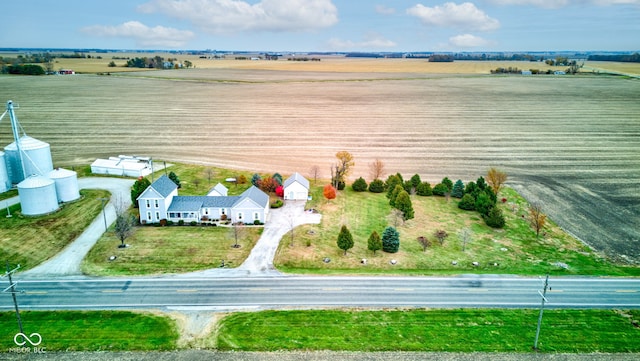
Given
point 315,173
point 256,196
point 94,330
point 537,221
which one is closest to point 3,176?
point 256,196

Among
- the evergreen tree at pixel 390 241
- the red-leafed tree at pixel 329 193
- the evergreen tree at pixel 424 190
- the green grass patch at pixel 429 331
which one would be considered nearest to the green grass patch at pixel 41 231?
the green grass patch at pixel 429 331

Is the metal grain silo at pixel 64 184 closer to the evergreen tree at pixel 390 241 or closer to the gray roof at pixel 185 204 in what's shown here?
the gray roof at pixel 185 204

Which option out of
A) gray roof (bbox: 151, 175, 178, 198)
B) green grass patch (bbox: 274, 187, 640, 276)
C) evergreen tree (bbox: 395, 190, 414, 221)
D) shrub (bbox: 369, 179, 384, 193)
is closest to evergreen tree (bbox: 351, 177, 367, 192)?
shrub (bbox: 369, 179, 384, 193)

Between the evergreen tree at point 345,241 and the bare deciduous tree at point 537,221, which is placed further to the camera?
the bare deciduous tree at point 537,221

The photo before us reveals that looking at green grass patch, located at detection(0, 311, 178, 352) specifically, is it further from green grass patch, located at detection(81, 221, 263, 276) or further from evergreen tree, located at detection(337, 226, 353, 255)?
evergreen tree, located at detection(337, 226, 353, 255)

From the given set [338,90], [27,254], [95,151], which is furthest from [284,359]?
[338,90]

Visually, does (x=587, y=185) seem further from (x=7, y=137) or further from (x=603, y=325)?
(x=7, y=137)
